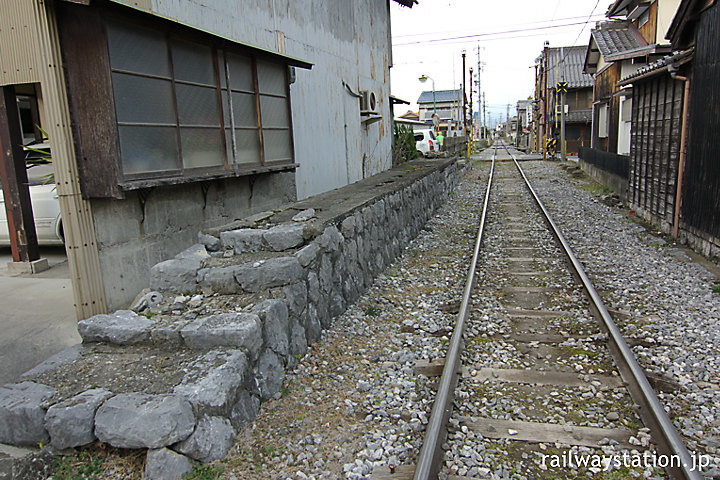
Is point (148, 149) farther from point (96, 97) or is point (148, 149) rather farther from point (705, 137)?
point (705, 137)

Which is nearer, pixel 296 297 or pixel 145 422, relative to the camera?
pixel 145 422

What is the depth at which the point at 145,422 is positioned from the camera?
2836 millimetres

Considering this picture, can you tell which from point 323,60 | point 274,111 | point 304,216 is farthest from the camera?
point 323,60

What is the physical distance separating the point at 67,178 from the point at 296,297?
236 centimetres

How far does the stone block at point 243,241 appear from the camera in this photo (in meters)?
5.04

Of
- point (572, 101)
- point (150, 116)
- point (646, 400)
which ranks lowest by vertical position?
point (646, 400)

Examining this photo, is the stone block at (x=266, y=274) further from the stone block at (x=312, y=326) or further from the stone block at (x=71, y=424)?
the stone block at (x=71, y=424)

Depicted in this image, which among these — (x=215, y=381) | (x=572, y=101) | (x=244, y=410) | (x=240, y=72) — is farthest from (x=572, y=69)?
(x=215, y=381)

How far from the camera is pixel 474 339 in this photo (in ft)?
16.2

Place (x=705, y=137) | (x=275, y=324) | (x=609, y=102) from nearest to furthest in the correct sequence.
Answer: (x=275, y=324) → (x=705, y=137) → (x=609, y=102)

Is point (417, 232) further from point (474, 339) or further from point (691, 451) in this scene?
point (691, 451)

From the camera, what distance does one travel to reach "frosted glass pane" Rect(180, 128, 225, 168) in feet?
17.4

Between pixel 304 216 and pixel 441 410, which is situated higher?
pixel 304 216

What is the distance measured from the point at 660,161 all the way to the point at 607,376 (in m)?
7.76
